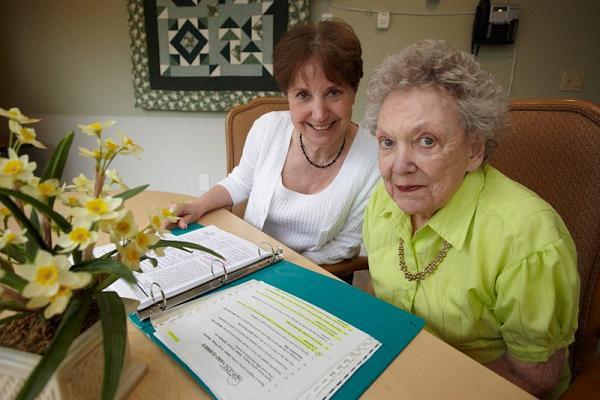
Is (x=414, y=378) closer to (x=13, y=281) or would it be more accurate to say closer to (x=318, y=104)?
(x=13, y=281)

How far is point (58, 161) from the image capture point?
0.44 m

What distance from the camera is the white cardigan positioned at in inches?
47.6

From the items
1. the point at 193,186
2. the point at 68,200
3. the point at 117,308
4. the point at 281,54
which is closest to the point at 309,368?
the point at 117,308

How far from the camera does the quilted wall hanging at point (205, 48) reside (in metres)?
2.34

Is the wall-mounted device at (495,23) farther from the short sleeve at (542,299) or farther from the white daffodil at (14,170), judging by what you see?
the white daffodil at (14,170)

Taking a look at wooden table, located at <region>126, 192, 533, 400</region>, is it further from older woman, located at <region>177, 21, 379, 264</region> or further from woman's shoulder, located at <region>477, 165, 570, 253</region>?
older woman, located at <region>177, 21, 379, 264</region>

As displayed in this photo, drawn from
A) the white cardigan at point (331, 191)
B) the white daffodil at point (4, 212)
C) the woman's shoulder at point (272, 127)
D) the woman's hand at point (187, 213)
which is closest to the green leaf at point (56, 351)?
the white daffodil at point (4, 212)

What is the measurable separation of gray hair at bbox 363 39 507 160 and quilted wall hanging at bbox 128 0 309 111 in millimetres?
1732

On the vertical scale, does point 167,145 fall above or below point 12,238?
below

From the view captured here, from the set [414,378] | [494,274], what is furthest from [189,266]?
[494,274]

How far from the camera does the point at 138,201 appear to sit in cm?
133

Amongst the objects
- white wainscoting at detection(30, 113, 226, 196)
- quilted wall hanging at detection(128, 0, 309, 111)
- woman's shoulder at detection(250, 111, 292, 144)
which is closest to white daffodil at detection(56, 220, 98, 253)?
woman's shoulder at detection(250, 111, 292, 144)

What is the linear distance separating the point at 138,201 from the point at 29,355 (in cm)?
100

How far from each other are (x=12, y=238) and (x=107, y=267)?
0.09 metres
